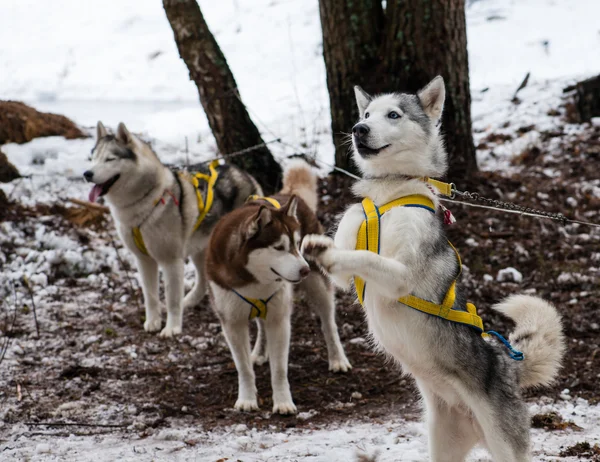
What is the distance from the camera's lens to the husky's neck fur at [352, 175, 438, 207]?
114 inches

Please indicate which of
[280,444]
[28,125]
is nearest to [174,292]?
[280,444]

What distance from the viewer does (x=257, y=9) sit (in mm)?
15336

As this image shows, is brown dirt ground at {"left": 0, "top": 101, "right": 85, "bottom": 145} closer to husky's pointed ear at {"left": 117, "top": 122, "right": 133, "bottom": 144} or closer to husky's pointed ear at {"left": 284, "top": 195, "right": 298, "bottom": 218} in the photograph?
husky's pointed ear at {"left": 117, "top": 122, "right": 133, "bottom": 144}

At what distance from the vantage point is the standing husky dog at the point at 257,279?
4.24m

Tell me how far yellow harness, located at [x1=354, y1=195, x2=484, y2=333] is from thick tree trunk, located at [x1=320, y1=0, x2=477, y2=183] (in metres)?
4.12

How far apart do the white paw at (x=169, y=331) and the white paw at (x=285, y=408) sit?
1649 mm

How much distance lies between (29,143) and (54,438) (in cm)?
622

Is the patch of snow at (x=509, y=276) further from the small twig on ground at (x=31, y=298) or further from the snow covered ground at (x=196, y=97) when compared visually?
the small twig on ground at (x=31, y=298)

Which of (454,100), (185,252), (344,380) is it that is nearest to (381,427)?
(344,380)

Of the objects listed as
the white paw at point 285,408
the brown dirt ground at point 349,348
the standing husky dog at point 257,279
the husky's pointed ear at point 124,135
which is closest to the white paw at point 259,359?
the brown dirt ground at point 349,348

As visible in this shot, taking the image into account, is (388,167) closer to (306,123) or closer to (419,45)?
(419,45)

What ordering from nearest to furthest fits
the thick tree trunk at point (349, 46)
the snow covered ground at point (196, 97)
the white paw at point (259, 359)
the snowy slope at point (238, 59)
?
the snow covered ground at point (196, 97) < the white paw at point (259, 359) < the thick tree trunk at point (349, 46) < the snowy slope at point (238, 59)

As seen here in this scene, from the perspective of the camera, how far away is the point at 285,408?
4.36m

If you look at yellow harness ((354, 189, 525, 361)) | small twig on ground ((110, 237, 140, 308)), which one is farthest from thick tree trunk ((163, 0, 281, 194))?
yellow harness ((354, 189, 525, 361))
